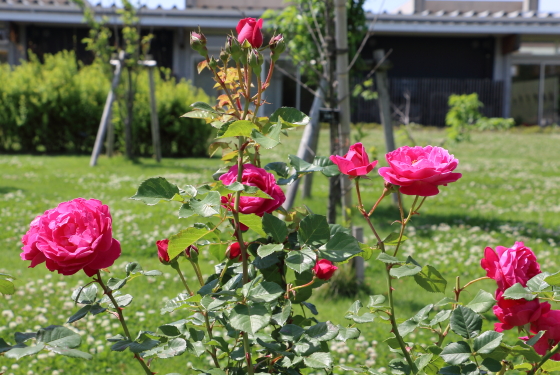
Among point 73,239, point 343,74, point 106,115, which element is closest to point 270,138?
point 73,239

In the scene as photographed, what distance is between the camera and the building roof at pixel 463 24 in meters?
20.2

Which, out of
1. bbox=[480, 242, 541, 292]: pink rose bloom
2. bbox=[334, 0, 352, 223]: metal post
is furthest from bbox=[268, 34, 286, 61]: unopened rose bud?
bbox=[334, 0, 352, 223]: metal post

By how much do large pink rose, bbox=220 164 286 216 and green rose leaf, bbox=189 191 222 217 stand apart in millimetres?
99

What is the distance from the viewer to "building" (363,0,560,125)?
2055 cm

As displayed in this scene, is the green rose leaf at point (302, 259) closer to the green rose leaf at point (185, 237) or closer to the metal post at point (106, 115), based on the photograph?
the green rose leaf at point (185, 237)

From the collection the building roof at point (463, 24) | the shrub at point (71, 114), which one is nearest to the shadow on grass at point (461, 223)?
the shrub at point (71, 114)

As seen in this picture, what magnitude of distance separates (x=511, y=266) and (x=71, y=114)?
12.5 metres

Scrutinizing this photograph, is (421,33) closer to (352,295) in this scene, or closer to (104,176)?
(104,176)

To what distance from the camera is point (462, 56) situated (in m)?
22.2

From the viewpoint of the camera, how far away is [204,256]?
4.44 m

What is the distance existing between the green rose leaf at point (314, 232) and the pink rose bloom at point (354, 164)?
0.13 meters

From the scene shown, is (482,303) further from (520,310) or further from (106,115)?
(106,115)

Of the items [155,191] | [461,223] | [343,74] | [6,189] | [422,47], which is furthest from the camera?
[422,47]

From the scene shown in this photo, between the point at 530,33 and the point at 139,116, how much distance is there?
15.6 meters
